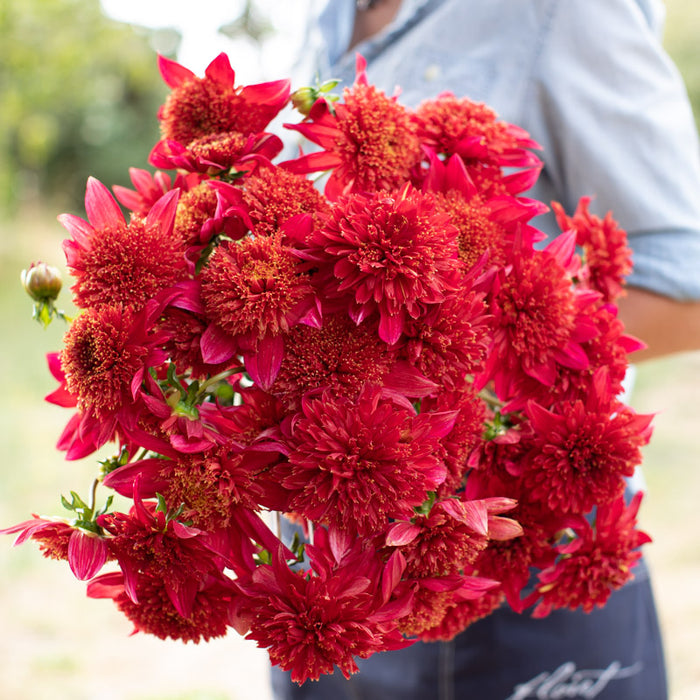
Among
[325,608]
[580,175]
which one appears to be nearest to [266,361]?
[325,608]

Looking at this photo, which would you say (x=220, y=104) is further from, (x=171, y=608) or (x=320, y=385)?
(x=171, y=608)

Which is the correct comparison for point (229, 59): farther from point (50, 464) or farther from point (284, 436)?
point (50, 464)

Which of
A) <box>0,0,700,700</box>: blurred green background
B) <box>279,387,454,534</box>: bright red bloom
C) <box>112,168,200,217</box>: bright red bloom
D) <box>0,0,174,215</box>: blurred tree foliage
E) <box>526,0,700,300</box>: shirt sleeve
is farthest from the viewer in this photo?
<box>0,0,174,215</box>: blurred tree foliage

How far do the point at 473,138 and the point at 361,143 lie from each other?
76 millimetres

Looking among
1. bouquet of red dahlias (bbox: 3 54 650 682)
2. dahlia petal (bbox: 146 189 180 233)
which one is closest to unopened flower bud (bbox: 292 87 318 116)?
bouquet of red dahlias (bbox: 3 54 650 682)

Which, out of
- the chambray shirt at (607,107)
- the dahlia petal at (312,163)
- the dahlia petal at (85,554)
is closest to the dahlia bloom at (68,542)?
the dahlia petal at (85,554)

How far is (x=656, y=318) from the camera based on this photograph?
750 mm

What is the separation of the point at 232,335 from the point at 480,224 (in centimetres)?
16

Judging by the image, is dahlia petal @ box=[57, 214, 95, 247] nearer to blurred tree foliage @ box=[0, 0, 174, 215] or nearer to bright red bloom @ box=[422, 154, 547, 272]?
bright red bloom @ box=[422, 154, 547, 272]

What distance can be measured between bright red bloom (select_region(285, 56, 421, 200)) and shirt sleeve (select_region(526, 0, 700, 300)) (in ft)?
1.06

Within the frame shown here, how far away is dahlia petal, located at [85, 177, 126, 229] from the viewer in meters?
0.42

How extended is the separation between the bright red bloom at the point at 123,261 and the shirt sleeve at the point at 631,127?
0.47m

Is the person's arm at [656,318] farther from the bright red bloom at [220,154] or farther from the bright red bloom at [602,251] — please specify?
the bright red bloom at [220,154]

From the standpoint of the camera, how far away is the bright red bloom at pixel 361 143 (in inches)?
17.5
